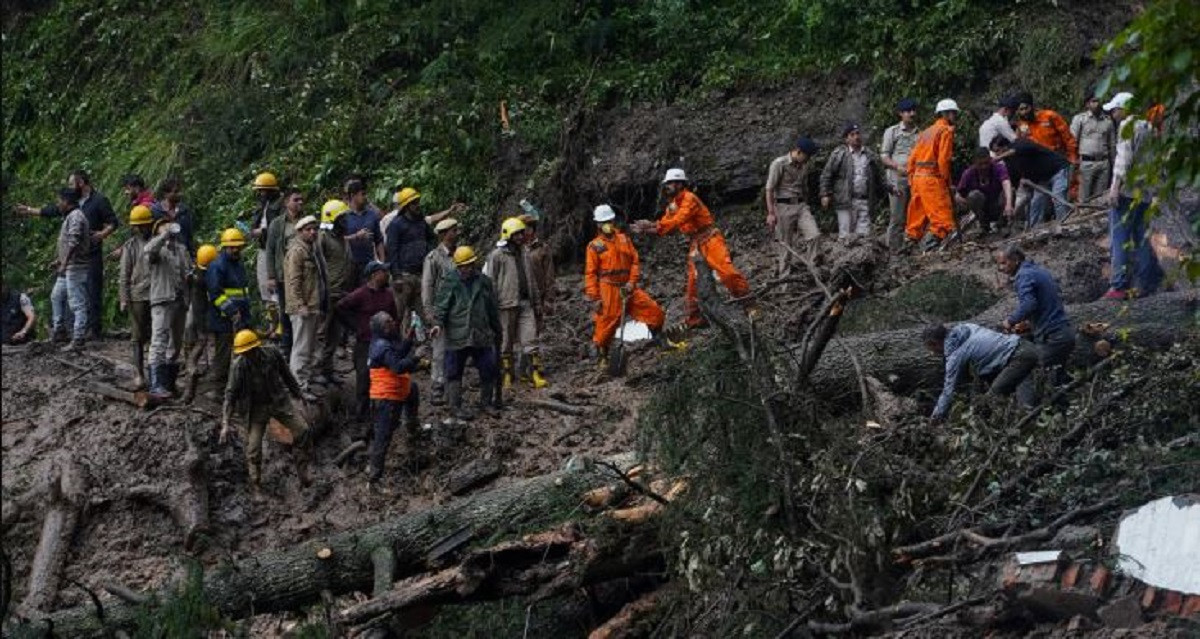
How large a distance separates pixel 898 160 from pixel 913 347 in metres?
5.14

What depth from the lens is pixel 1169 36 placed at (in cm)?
939

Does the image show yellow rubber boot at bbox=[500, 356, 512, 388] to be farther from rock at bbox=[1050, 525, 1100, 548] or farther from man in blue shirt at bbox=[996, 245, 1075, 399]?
rock at bbox=[1050, 525, 1100, 548]

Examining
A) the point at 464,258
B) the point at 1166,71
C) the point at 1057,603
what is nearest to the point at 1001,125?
the point at 464,258

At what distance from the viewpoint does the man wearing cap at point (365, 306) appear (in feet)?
59.3

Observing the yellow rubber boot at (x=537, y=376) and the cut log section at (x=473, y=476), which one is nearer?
the cut log section at (x=473, y=476)

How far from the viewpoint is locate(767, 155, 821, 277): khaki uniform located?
20.5m

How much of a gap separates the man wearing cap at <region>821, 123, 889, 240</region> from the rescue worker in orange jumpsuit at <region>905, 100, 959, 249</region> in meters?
0.58

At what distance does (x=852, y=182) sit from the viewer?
2086cm

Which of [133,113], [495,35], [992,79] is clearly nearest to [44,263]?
[133,113]

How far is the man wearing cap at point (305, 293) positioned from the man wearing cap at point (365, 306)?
245 mm

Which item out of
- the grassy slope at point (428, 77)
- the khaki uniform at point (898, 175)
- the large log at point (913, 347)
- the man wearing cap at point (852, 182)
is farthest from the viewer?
the grassy slope at point (428, 77)

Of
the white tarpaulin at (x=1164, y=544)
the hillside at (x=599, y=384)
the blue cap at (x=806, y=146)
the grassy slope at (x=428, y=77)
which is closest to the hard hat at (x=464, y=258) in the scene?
the hillside at (x=599, y=384)

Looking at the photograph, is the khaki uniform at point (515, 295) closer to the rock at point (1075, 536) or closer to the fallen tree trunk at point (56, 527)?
the fallen tree trunk at point (56, 527)

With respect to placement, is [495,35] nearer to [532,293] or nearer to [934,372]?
[532,293]
